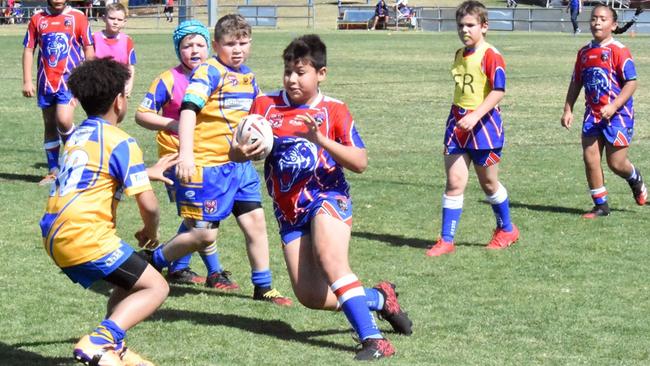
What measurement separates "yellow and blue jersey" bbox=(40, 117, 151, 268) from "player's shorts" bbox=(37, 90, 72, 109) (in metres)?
6.61

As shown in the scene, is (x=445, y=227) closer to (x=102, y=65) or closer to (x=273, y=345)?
(x=273, y=345)

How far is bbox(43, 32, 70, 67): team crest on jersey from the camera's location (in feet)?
39.0

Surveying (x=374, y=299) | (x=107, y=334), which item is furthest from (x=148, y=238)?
(x=374, y=299)

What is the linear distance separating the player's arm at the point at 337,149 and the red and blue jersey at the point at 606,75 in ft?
16.1

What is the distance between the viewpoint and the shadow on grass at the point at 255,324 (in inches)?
255

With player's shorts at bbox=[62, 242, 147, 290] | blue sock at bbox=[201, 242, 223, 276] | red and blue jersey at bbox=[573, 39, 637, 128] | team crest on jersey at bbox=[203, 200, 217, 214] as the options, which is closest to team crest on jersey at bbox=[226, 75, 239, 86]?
team crest on jersey at bbox=[203, 200, 217, 214]

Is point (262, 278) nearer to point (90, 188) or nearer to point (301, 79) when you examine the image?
point (301, 79)

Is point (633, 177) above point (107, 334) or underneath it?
underneath

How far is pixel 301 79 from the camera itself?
20.0 ft

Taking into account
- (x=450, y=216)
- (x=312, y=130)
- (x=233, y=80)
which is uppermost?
(x=233, y=80)

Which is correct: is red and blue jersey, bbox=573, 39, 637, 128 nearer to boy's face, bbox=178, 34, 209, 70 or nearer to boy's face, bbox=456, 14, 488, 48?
boy's face, bbox=456, 14, 488, 48

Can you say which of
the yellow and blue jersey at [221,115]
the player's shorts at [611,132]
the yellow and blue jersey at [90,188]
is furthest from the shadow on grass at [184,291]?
Result: the player's shorts at [611,132]

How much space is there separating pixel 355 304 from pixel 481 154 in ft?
10.6

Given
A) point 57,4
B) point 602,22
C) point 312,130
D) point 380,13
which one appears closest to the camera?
point 312,130
